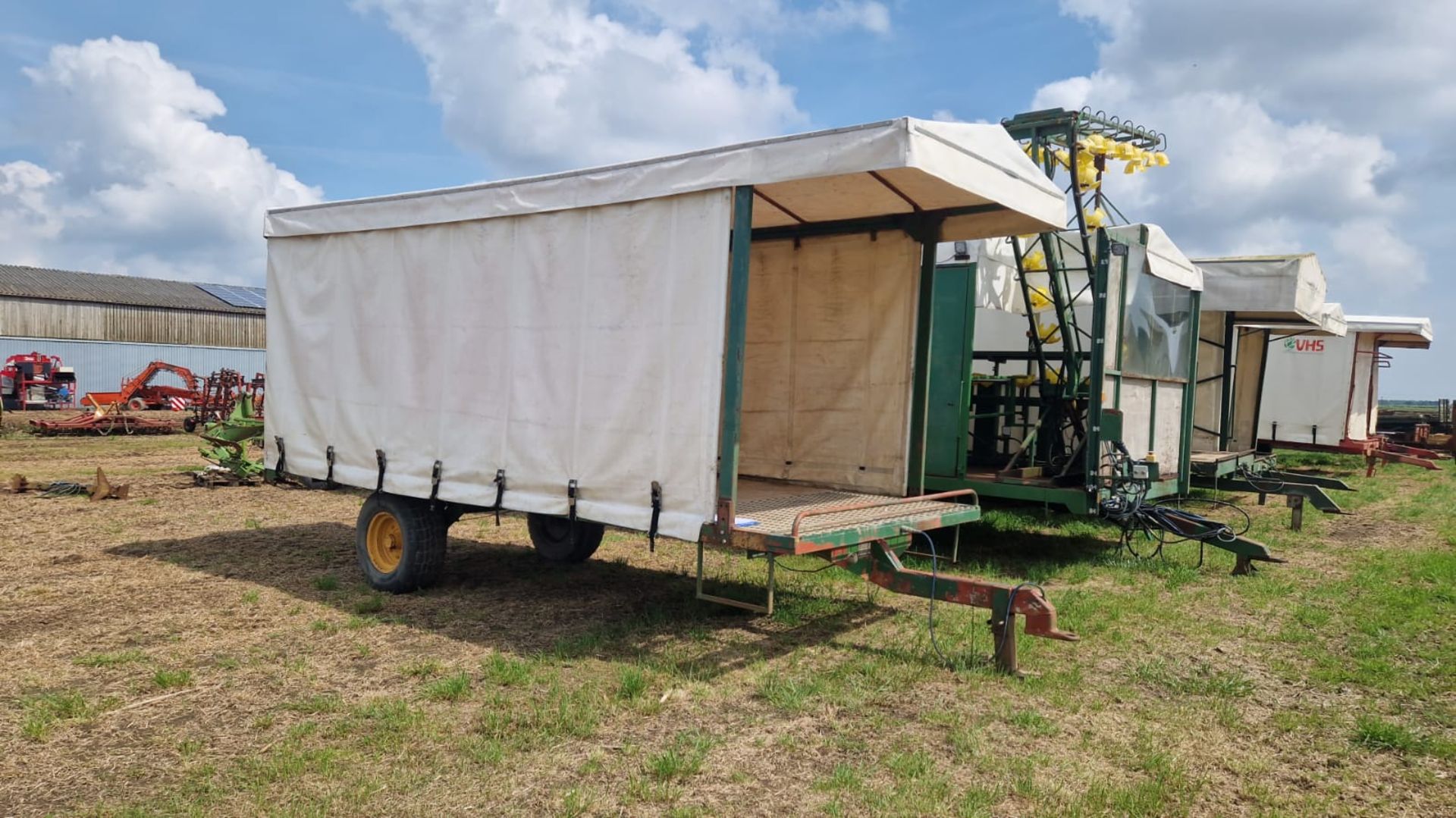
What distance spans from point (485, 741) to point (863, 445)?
366 centimetres

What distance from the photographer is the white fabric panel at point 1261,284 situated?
11453 millimetres

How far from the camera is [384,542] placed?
740 cm

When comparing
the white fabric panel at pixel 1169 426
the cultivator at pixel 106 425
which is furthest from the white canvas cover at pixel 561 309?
the cultivator at pixel 106 425

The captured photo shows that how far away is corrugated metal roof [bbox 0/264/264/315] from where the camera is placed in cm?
3638

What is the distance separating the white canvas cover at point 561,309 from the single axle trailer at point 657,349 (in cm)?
2

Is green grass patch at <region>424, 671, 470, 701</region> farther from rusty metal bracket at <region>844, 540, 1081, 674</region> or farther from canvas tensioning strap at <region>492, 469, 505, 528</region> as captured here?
rusty metal bracket at <region>844, 540, 1081, 674</region>

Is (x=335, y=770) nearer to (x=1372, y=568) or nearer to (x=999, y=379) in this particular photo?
(x=999, y=379)

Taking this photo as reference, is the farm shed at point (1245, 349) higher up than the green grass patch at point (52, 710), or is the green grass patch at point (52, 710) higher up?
the farm shed at point (1245, 349)

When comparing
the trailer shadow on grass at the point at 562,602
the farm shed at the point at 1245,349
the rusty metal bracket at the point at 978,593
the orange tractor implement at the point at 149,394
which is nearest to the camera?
the rusty metal bracket at the point at 978,593

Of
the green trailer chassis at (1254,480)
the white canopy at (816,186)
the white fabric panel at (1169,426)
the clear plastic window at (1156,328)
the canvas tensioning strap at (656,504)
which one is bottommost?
the green trailer chassis at (1254,480)

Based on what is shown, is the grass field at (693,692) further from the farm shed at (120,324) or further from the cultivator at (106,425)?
the farm shed at (120,324)

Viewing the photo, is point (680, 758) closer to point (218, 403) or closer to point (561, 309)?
point (561, 309)

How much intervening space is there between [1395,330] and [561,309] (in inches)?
698

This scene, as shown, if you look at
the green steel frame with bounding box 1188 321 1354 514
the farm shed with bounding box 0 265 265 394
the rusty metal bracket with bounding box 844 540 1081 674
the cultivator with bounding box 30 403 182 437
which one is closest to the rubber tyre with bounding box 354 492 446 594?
the rusty metal bracket with bounding box 844 540 1081 674
